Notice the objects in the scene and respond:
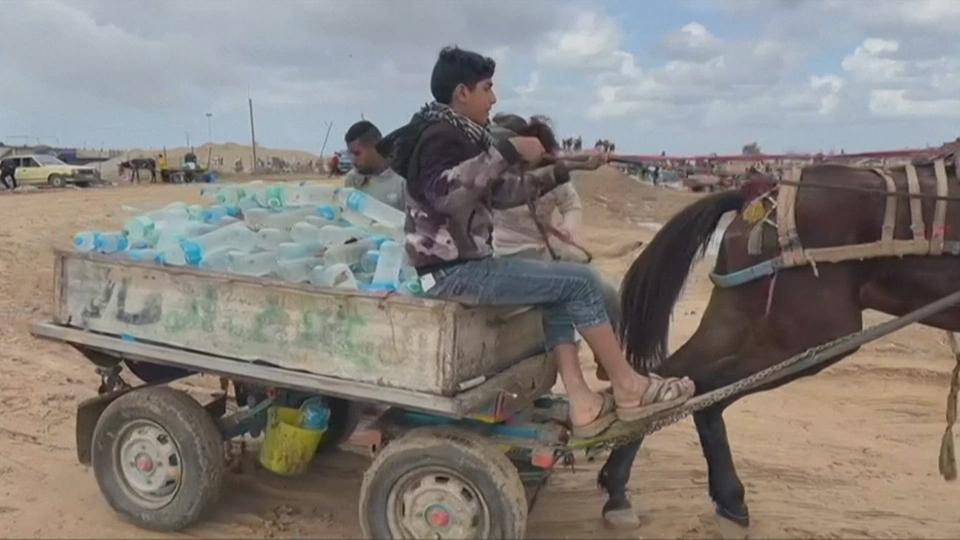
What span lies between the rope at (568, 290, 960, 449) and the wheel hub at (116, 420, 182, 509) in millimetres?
1849

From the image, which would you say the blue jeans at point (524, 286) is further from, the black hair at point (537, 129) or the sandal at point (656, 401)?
the black hair at point (537, 129)

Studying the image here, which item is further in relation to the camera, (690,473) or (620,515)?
(690,473)

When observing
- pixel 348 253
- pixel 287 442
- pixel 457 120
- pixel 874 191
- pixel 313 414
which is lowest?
pixel 287 442

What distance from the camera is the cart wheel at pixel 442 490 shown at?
381cm

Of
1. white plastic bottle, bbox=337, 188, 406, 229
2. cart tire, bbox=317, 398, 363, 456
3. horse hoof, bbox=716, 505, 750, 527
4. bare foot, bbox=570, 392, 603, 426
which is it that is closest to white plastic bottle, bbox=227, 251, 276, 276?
white plastic bottle, bbox=337, 188, 406, 229

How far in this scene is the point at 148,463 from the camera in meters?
4.49

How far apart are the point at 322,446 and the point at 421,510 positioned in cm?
153

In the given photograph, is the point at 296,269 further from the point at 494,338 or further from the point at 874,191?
the point at 874,191

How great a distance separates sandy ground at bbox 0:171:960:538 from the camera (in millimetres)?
4629

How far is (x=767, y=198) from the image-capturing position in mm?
4297

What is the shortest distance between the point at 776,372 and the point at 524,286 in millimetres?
1182

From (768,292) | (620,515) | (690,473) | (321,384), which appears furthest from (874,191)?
(321,384)

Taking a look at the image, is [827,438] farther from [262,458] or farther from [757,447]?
[262,458]

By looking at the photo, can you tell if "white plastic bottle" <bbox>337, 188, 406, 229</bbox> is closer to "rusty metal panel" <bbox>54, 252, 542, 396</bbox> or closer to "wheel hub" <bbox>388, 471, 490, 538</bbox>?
"rusty metal panel" <bbox>54, 252, 542, 396</bbox>
